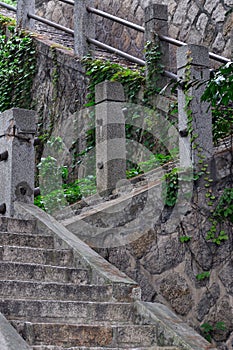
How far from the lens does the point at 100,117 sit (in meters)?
7.77

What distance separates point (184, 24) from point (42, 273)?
7.73 m

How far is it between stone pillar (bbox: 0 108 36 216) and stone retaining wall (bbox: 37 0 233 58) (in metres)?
5.07

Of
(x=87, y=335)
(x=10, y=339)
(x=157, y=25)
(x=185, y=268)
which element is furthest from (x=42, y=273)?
(x=157, y=25)

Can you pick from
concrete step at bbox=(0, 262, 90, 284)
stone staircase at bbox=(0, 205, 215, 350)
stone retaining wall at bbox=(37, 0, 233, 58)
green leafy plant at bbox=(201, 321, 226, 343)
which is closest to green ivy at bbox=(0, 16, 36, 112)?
stone retaining wall at bbox=(37, 0, 233, 58)

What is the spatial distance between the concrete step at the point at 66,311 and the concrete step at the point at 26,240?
119 centimetres

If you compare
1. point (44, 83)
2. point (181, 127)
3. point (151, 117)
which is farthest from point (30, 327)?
point (44, 83)

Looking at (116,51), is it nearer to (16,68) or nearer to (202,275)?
(16,68)

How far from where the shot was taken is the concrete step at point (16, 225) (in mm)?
6480

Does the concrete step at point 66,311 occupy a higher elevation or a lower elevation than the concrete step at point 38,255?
lower

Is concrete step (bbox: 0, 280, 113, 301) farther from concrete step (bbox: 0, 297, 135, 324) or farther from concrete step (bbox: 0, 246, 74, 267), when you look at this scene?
concrete step (bbox: 0, 246, 74, 267)

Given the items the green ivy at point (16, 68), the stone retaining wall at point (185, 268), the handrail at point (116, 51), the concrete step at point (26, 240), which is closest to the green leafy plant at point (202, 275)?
the stone retaining wall at point (185, 268)

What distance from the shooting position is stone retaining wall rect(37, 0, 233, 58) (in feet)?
37.8

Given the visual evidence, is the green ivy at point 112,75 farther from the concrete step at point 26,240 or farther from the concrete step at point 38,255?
the concrete step at point 38,255

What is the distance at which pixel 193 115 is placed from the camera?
23.4ft
